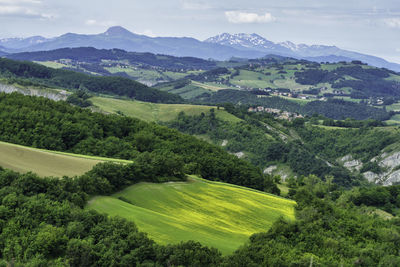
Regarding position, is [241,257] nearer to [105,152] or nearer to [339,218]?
[339,218]

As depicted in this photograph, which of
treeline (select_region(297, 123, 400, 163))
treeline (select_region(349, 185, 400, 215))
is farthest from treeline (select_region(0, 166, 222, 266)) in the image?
treeline (select_region(297, 123, 400, 163))

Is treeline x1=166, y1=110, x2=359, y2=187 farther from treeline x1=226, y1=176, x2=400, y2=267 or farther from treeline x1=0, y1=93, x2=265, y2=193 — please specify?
treeline x1=226, y1=176, x2=400, y2=267

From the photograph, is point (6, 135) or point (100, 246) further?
point (6, 135)

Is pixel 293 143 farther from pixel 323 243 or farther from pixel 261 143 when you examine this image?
pixel 323 243

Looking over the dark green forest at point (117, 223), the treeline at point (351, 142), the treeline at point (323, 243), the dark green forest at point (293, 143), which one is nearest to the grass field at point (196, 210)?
the dark green forest at point (117, 223)

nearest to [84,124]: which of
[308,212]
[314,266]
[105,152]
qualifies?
[105,152]

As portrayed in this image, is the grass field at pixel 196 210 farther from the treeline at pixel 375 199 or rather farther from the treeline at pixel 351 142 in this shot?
the treeline at pixel 351 142

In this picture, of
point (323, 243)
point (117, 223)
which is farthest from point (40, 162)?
point (323, 243)
